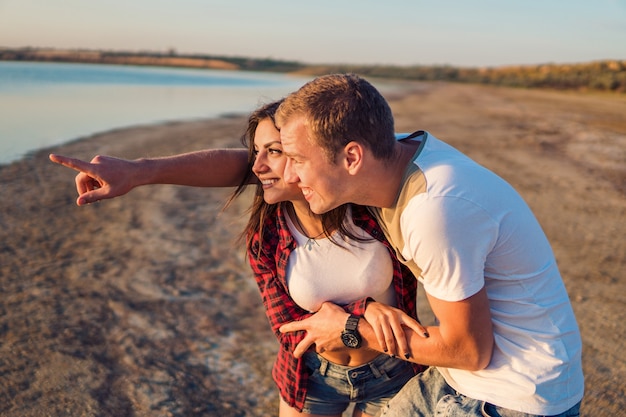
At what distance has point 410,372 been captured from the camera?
8.98 ft

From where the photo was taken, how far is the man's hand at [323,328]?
2.37m

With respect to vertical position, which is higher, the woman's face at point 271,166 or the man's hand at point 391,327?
the woman's face at point 271,166

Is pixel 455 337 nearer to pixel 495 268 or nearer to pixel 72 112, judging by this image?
pixel 495 268

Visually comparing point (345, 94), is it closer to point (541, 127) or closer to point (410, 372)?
point (410, 372)

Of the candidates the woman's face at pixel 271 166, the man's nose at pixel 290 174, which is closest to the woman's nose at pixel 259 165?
the woman's face at pixel 271 166

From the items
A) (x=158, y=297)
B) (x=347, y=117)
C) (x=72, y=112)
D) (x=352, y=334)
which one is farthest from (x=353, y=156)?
(x=72, y=112)

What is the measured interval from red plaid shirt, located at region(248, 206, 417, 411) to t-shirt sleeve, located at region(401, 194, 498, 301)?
0.61 m

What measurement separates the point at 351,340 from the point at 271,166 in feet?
2.54

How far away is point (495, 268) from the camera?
197 cm

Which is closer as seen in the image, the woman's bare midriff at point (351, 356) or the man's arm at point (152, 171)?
the man's arm at point (152, 171)

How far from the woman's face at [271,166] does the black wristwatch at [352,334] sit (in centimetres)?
56

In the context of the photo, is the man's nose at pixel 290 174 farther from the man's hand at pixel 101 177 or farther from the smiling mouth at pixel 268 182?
the man's hand at pixel 101 177

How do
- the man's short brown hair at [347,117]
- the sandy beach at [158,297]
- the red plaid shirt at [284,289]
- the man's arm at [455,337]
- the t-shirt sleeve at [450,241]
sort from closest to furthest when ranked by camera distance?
the t-shirt sleeve at [450,241]
the man's arm at [455,337]
the man's short brown hair at [347,117]
the red plaid shirt at [284,289]
the sandy beach at [158,297]

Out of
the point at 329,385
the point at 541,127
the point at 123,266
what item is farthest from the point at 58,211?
the point at 541,127
